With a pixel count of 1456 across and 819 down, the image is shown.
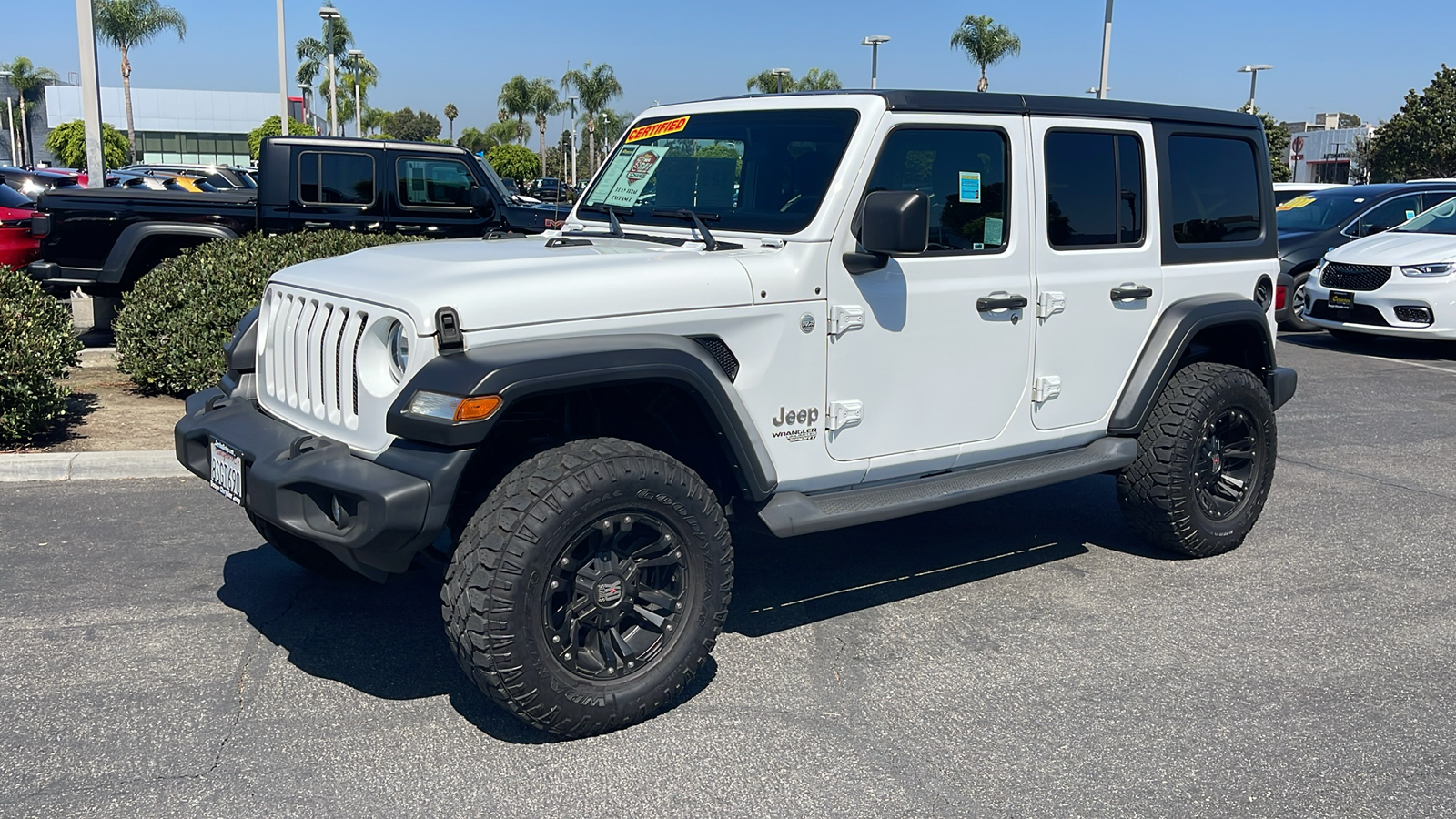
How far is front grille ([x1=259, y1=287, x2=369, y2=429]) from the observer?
3.75 metres

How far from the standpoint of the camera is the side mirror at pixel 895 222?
13.2 ft

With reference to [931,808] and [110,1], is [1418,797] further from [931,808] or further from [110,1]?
[110,1]

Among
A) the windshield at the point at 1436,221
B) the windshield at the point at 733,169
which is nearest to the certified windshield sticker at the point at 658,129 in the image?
the windshield at the point at 733,169

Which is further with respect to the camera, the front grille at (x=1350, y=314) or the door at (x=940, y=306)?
the front grille at (x=1350, y=314)

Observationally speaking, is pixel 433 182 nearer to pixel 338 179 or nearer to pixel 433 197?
pixel 433 197

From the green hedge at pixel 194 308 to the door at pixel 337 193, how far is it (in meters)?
2.71

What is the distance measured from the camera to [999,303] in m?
4.65

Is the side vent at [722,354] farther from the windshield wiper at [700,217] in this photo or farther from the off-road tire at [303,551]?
the off-road tire at [303,551]

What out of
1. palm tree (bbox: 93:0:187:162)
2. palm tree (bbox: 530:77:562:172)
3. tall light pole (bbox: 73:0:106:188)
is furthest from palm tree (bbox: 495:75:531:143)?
tall light pole (bbox: 73:0:106:188)

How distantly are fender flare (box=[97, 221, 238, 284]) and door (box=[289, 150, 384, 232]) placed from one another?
3.05ft

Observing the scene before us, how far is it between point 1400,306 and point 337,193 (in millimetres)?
10333

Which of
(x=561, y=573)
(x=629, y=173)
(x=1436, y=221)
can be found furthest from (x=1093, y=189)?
(x=1436, y=221)

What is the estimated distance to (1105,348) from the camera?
16.7ft

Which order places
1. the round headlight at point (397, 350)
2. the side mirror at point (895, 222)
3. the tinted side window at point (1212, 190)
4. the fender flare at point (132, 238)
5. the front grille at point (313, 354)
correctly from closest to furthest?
the round headlight at point (397, 350)
the front grille at point (313, 354)
the side mirror at point (895, 222)
the tinted side window at point (1212, 190)
the fender flare at point (132, 238)
